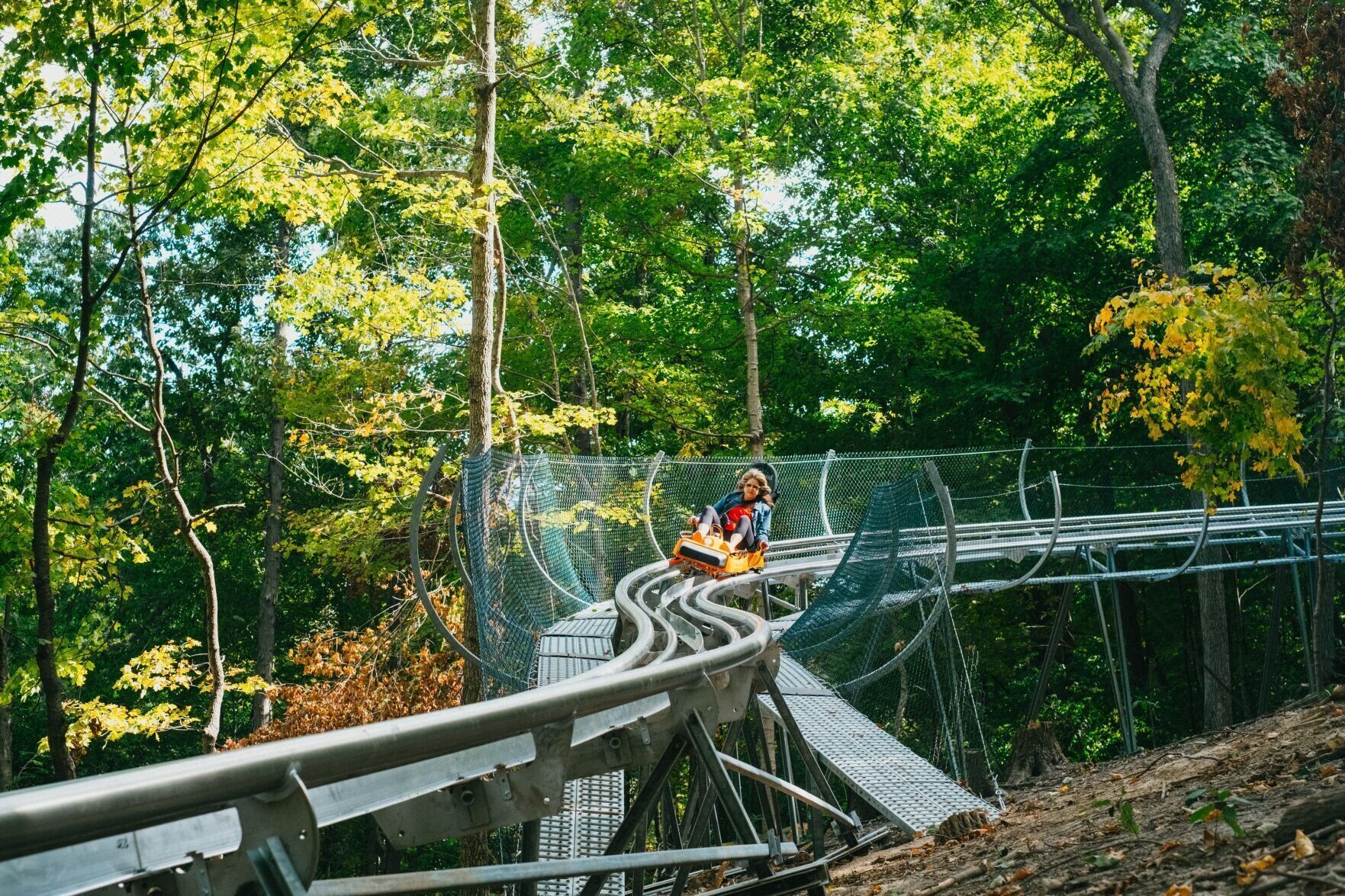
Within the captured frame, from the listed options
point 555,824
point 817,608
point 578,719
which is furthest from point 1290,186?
point 578,719

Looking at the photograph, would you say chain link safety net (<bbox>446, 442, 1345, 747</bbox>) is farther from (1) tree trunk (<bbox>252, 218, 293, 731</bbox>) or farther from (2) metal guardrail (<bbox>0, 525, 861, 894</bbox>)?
(1) tree trunk (<bbox>252, 218, 293, 731</bbox>)

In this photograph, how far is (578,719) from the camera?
444cm

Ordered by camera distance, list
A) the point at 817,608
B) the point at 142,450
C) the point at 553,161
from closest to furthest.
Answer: the point at 817,608 < the point at 553,161 < the point at 142,450

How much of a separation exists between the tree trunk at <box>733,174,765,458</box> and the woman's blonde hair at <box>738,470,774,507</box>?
9362 millimetres

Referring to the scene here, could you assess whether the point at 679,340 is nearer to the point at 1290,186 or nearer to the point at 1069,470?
the point at 1069,470

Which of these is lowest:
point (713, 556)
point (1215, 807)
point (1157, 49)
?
point (1215, 807)

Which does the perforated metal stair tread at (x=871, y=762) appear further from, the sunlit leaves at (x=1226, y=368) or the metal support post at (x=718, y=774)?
the sunlit leaves at (x=1226, y=368)

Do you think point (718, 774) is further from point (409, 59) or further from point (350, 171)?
point (409, 59)

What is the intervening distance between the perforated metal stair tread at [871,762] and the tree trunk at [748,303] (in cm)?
1309

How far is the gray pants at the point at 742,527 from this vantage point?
11977 millimetres

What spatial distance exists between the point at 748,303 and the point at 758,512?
11.5 m

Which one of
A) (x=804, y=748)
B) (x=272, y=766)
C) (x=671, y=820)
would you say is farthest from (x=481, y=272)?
(x=272, y=766)

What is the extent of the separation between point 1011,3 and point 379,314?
1618 cm

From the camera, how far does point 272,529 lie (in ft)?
93.8
